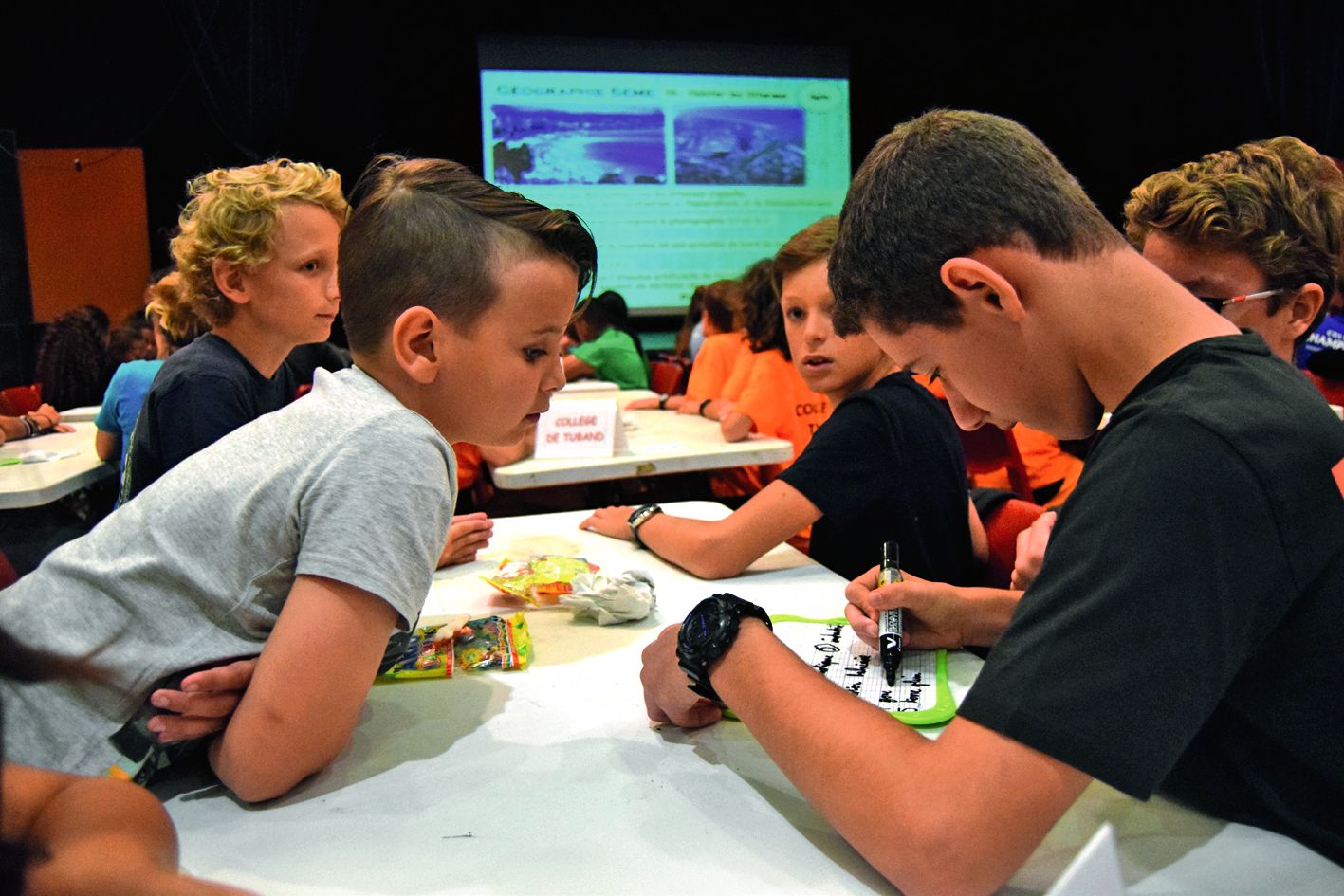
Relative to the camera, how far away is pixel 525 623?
1521 millimetres

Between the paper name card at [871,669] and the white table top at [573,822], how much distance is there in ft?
0.14

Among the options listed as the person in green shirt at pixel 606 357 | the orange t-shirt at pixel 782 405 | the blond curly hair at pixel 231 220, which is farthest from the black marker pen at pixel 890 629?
the person in green shirt at pixel 606 357

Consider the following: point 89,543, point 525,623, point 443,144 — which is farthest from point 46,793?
point 443,144

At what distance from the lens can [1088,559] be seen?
78 centimetres

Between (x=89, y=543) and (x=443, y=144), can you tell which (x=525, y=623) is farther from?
(x=443, y=144)

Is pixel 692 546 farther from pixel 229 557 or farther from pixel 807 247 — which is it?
pixel 229 557

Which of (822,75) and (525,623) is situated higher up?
(822,75)

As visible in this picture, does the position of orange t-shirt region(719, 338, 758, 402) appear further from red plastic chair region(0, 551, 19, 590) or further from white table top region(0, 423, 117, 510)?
red plastic chair region(0, 551, 19, 590)

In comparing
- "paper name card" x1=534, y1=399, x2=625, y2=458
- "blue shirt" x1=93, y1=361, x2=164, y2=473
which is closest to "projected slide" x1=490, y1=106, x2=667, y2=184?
"blue shirt" x1=93, y1=361, x2=164, y2=473

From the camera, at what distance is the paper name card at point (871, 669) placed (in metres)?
1.17

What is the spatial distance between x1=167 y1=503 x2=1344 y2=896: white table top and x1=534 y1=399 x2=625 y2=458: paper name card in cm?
176

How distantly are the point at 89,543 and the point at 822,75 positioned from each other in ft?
24.4

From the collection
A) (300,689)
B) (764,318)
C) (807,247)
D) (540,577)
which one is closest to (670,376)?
(764,318)

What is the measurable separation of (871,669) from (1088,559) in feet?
1.84
